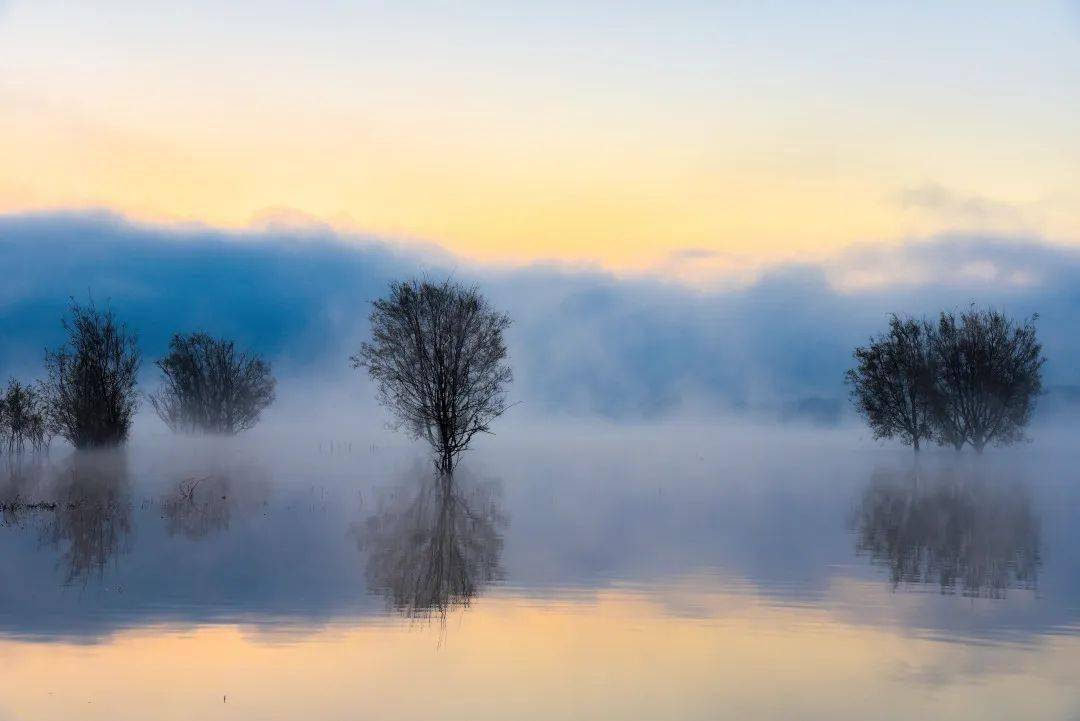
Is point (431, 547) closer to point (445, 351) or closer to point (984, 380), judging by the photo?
point (445, 351)

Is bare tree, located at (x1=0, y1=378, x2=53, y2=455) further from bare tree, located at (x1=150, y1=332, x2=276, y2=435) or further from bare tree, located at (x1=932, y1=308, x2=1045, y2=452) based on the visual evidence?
bare tree, located at (x1=932, y1=308, x2=1045, y2=452)

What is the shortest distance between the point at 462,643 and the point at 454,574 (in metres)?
7.28

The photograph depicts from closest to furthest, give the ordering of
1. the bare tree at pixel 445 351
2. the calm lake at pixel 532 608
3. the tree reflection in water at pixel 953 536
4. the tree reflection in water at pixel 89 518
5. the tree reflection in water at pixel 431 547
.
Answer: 1. the calm lake at pixel 532 608
2. the tree reflection in water at pixel 431 547
3. the tree reflection in water at pixel 953 536
4. the tree reflection in water at pixel 89 518
5. the bare tree at pixel 445 351

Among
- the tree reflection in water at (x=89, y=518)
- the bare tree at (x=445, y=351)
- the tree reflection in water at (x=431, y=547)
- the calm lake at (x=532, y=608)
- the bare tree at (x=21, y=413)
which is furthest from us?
the bare tree at (x=21, y=413)

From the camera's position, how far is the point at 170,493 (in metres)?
44.2

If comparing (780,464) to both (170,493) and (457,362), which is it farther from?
(170,493)

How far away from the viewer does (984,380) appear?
285ft

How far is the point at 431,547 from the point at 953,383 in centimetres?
7075

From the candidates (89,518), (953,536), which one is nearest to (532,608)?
(953,536)

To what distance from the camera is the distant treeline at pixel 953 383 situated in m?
86.2

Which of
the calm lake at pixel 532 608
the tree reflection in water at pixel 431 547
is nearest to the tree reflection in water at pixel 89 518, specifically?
the calm lake at pixel 532 608

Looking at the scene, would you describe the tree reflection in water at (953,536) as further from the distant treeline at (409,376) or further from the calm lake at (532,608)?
the distant treeline at (409,376)

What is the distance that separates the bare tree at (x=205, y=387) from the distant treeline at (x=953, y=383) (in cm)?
5319

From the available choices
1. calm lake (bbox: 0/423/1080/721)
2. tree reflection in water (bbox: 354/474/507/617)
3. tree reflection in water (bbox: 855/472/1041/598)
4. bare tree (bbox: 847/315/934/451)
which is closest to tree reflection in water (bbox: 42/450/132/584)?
calm lake (bbox: 0/423/1080/721)
